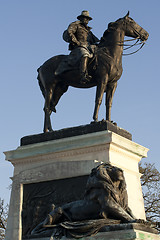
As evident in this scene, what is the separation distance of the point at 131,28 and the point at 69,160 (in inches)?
143

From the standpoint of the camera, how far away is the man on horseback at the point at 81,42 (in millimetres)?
10625

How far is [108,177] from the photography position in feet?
26.4

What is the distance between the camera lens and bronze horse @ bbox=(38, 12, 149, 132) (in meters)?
10.6

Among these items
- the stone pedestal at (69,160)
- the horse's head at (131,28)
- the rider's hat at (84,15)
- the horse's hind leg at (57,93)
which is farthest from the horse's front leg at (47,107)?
the horse's head at (131,28)

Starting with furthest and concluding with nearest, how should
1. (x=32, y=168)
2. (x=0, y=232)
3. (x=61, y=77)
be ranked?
(x=0, y=232) < (x=61, y=77) < (x=32, y=168)

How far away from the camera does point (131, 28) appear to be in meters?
11.2

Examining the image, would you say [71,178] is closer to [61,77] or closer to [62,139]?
[62,139]

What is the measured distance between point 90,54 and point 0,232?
1585 cm

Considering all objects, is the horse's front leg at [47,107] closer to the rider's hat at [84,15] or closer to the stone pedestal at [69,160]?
the stone pedestal at [69,160]

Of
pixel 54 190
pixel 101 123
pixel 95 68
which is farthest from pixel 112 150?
pixel 95 68

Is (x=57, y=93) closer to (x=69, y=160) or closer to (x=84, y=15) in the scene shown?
(x=84, y=15)

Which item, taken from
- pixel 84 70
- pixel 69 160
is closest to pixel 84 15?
pixel 84 70

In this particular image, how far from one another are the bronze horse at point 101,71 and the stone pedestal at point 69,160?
33.3 inches

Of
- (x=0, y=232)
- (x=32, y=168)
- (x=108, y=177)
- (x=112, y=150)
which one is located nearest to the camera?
(x=108, y=177)
